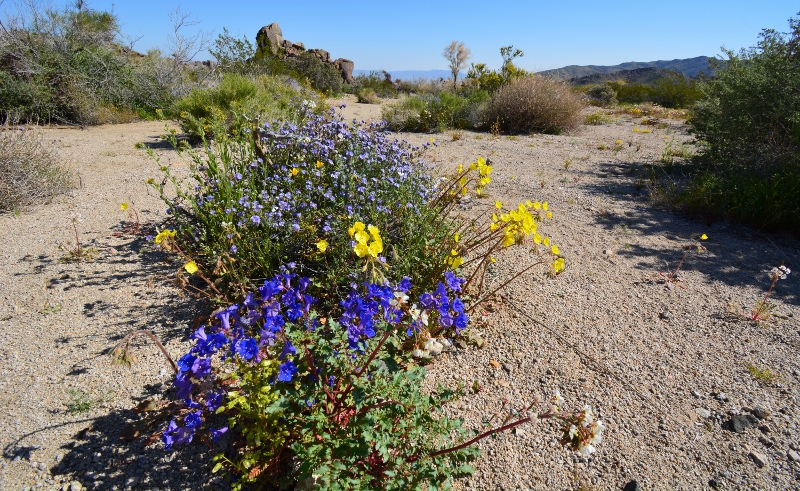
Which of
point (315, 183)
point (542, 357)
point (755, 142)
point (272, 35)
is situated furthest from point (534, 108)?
point (272, 35)

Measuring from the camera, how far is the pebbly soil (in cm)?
184

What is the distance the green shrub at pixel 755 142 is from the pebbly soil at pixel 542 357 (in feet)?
0.82

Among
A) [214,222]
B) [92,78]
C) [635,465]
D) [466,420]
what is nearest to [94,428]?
[214,222]

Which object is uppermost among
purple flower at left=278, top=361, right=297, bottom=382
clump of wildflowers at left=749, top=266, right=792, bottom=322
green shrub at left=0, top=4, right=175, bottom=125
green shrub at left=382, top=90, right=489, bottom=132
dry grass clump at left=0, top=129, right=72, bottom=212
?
green shrub at left=0, top=4, right=175, bottom=125

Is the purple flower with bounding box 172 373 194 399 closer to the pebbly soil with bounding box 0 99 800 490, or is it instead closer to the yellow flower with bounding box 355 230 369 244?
the pebbly soil with bounding box 0 99 800 490

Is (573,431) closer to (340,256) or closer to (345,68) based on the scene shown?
(340,256)

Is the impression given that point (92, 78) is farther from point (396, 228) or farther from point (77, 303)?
point (396, 228)

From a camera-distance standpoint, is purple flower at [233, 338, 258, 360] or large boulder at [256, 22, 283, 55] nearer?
purple flower at [233, 338, 258, 360]

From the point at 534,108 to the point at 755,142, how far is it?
492cm

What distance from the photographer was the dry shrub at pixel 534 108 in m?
9.64

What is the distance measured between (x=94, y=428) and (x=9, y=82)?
9.27 m

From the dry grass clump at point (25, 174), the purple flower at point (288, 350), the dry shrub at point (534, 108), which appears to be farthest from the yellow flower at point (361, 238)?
the dry shrub at point (534, 108)

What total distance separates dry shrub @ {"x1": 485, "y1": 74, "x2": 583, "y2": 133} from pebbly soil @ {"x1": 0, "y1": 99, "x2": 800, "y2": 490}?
598 cm

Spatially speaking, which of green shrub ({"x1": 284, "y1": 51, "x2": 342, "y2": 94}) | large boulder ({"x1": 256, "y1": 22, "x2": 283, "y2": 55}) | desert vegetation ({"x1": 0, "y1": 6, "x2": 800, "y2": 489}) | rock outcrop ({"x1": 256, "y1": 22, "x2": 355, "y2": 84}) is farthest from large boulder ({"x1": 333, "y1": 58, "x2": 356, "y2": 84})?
A: desert vegetation ({"x1": 0, "y1": 6, "x2": 800, "y2": 489})
